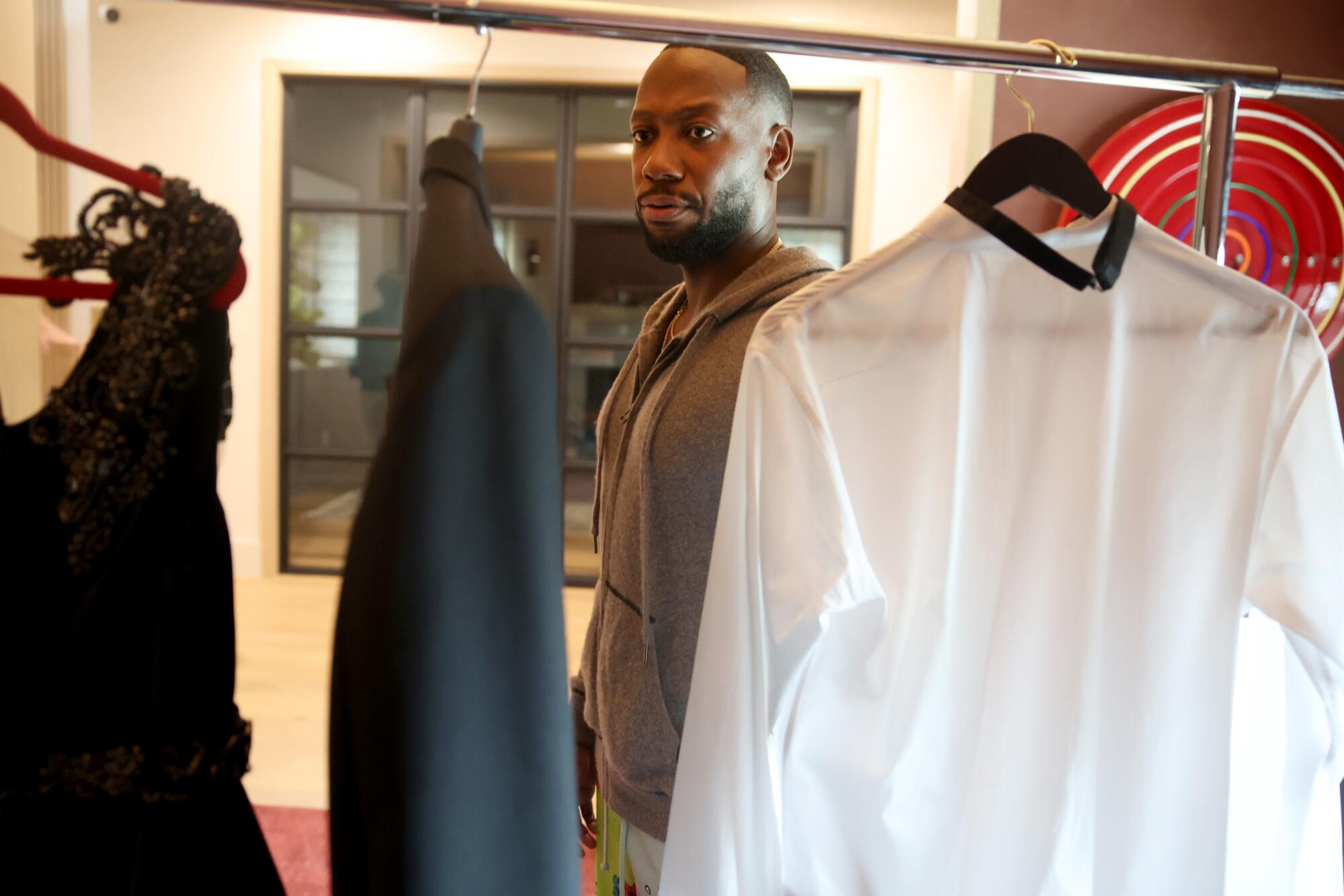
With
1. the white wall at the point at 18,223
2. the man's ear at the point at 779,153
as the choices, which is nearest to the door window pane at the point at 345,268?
the white wall at the point at 18,223

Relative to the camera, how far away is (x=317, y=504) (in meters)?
4.80

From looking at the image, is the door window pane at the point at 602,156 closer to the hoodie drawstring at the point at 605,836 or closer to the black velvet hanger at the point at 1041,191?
the hoodie drawstring at the point at 605,836

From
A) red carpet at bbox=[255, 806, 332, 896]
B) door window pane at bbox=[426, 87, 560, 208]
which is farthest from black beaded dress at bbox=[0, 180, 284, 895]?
door window pane at bbox=[426, 87, 560, 208]

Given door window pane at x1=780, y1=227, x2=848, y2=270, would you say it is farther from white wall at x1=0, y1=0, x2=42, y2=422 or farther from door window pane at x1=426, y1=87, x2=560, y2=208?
white wall at x1=0, y1=0, x2=42, y2=422

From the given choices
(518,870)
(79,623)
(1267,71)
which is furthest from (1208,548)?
(79,623)

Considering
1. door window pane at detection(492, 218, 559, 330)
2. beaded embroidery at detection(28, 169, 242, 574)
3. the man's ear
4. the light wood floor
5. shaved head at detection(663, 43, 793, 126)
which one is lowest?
the light wood floor

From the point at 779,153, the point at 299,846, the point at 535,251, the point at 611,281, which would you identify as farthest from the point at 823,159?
the point at 299,846

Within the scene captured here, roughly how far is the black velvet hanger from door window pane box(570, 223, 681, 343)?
3880 mm

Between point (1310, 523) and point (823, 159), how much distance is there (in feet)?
13.2

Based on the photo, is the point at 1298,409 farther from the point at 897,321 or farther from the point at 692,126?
the point at 692,126

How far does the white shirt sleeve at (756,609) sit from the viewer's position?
0.73 meters

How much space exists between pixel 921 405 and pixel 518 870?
20.0 inches

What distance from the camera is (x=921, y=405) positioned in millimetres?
801

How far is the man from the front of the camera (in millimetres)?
943
